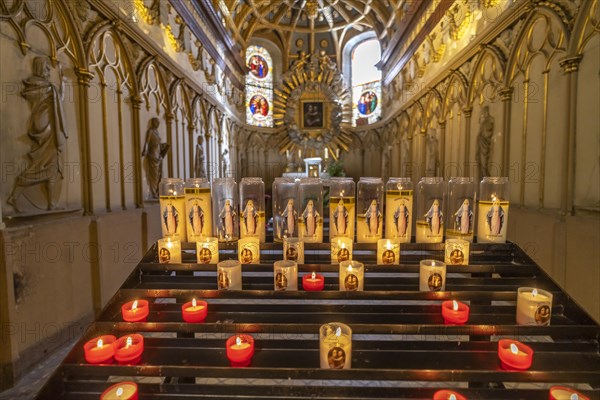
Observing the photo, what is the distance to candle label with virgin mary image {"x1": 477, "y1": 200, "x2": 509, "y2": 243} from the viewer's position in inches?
73.2

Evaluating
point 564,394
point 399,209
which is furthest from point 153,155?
point 564,394

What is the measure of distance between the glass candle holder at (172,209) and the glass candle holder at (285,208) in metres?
0.62

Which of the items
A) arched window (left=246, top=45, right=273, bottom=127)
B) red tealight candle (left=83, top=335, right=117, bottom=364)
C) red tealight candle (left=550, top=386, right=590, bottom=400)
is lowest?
red tealight candle (left=550, top=386, right=590, bottom=400)

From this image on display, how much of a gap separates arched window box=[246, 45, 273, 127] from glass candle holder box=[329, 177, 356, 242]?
10982mm

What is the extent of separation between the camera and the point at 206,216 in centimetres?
202

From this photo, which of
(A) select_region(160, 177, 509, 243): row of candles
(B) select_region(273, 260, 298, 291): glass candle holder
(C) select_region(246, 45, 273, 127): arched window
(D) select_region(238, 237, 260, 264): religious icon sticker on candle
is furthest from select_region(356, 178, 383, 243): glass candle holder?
(C) select_region(246, 45, 273, 127): arched window

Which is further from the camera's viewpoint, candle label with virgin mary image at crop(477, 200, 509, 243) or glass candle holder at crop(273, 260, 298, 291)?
candle label with virgin mary image at crop(477, 200, 509, 243)

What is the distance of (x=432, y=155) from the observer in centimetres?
687

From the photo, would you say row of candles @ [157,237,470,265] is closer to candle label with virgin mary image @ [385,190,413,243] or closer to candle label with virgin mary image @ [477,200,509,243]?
candle label with virgin mary image @ [385,190,413,243]

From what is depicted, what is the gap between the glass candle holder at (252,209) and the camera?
2.04 meters

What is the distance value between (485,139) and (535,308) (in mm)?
3844

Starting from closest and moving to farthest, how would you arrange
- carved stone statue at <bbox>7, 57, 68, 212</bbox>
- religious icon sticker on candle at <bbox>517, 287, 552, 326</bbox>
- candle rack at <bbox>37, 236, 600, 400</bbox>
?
candle rack at <bbox>37, 236, 600, 400</bbox> → religious icon sticker on candle at <bbox>517, 287, 552, 326</bbox> → carved stone statue at <bbox>7, 57, 68, 212</bbox>

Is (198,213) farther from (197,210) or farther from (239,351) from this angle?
(239,351)

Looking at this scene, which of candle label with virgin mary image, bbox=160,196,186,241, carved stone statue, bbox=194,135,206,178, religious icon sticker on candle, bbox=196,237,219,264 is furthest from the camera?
carved stone statue, bbox=194,135,206,178
